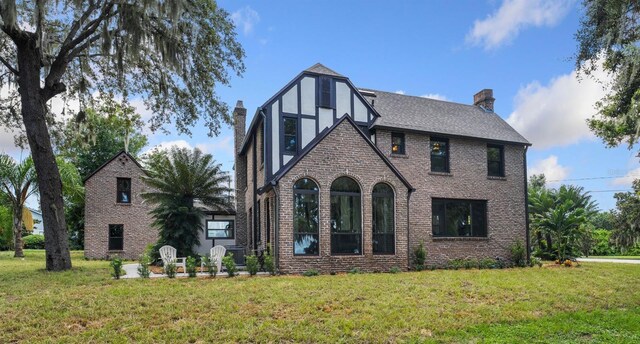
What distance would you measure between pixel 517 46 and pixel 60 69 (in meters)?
14.7

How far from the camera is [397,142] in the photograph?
57.0 ft

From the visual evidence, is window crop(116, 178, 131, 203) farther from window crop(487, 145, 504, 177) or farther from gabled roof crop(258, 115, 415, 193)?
window crop(487, 145, 504, 177)

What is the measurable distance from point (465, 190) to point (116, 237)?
18.2 metres

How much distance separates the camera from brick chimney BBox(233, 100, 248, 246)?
20.9m

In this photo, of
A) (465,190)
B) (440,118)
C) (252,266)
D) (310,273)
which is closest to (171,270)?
(252,266)

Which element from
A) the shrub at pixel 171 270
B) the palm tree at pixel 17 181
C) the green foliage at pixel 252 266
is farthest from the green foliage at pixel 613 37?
the palm tree at pixel 17 181

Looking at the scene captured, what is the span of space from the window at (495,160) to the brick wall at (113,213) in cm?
1761

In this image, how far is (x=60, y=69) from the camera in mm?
14570

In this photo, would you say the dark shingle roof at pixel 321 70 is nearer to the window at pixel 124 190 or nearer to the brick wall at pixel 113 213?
the brick wall at pixel 113 213

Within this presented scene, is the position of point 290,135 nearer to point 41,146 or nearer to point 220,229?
point 41,146

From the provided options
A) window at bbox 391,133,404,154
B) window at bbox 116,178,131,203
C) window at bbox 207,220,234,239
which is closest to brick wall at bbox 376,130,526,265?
window at bbox 391,133,404,154

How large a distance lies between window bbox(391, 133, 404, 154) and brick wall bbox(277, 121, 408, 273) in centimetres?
245

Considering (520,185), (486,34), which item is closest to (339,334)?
(486,34)

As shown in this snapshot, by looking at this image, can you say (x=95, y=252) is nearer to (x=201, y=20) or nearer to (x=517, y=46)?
(x=201, y=20)
